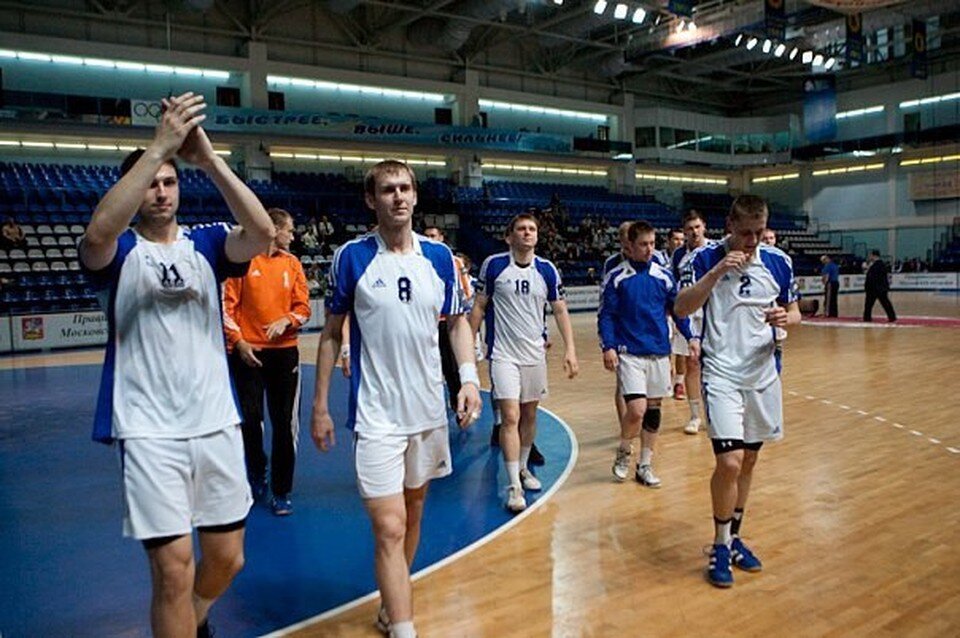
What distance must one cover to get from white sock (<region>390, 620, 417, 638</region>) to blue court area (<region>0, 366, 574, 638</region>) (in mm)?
733

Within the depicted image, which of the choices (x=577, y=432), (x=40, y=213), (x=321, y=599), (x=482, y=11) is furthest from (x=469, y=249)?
(x=321, y=599)

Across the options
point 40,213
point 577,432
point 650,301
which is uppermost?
point 40,213

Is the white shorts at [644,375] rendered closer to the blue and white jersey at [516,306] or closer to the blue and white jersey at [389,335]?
the blue and white jersey at [516,306]

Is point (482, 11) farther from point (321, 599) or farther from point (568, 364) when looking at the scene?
point (321, 599)

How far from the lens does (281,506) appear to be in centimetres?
502

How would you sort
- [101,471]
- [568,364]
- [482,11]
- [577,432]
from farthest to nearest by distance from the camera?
1. [482,11]
2. [577,432]
3. [101,471]
4. [568,364]

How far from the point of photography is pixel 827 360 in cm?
1207

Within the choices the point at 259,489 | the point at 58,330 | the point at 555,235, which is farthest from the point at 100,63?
the point at 259,489

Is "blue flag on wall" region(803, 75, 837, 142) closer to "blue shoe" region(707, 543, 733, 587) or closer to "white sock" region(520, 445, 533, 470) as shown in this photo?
"white sock" region(520, 445, 533, 470)

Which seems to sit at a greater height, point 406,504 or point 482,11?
point 482,11

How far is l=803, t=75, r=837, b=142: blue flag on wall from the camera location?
31219 mm

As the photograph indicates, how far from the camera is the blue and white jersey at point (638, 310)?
Result: 5.64 metres

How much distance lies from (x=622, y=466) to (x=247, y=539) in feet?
9.02

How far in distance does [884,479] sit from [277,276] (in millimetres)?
4597
